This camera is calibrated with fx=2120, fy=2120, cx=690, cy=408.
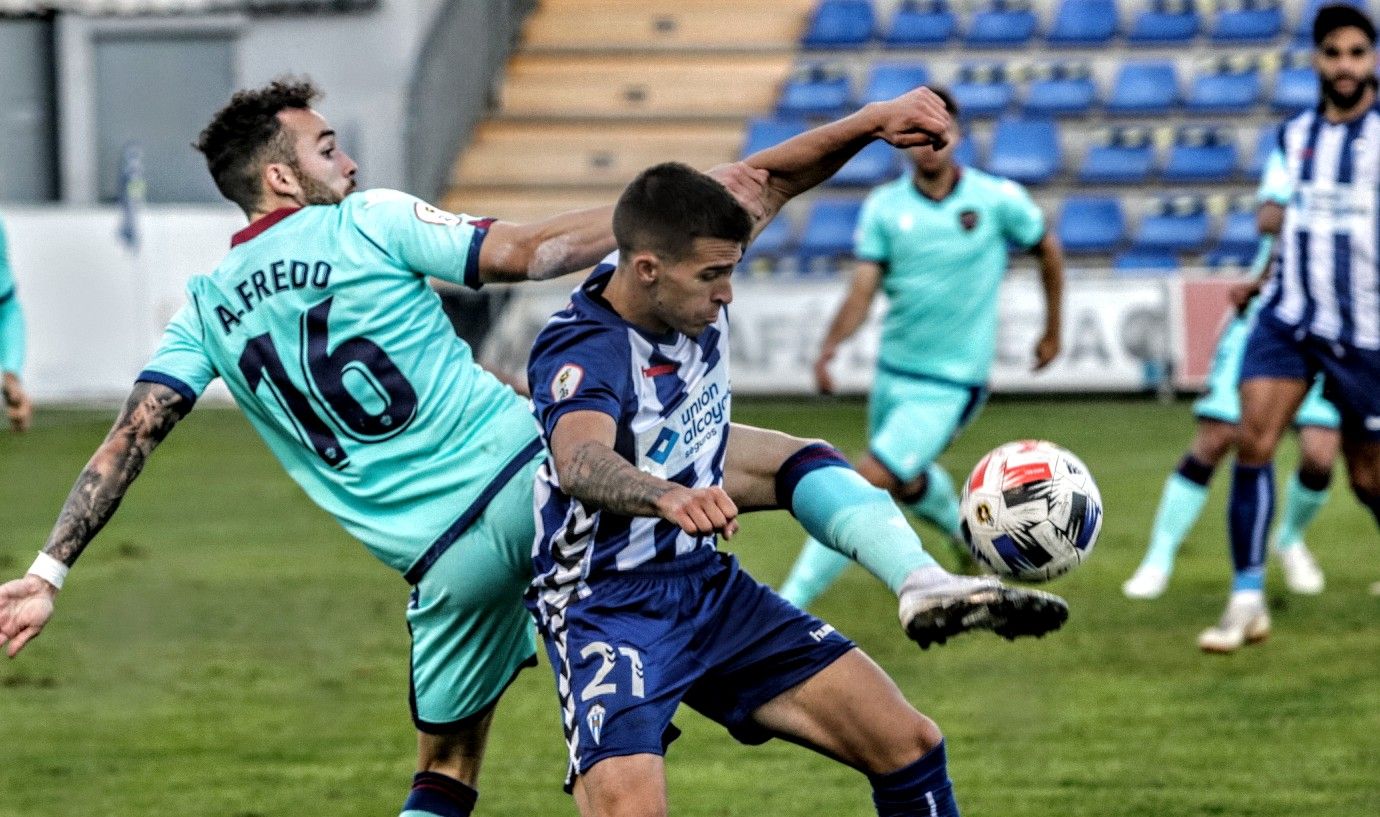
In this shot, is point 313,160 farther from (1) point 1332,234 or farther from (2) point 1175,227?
(2) point 1175,227

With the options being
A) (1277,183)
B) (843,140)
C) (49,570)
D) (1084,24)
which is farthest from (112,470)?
(1084,24)

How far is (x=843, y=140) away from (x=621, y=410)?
798 millimetres

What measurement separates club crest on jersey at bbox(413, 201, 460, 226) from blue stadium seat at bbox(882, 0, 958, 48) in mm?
19280

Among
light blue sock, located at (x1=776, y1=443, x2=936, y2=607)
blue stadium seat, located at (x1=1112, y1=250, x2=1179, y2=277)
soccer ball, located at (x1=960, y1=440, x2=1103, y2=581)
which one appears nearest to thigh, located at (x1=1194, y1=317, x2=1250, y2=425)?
soccer ball, located at (x1=960, y1=440, x2=1103, y2=581)

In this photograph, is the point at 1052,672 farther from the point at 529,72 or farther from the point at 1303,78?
the point at 529,72

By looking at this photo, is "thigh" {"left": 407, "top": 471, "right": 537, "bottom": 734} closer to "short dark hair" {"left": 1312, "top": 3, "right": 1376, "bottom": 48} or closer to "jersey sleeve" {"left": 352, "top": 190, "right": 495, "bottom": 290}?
"jersey sleeve" {"left": 352, "top": 190, "right": 495, "bottom": 290}

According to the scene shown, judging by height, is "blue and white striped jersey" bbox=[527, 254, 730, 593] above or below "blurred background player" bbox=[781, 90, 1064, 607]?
above

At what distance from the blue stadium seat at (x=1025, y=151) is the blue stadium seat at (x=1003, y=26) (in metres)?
1.43

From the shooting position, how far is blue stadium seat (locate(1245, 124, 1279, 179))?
21531 mm

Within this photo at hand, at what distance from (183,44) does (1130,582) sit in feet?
57.4

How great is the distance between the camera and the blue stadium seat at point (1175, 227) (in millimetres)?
21078

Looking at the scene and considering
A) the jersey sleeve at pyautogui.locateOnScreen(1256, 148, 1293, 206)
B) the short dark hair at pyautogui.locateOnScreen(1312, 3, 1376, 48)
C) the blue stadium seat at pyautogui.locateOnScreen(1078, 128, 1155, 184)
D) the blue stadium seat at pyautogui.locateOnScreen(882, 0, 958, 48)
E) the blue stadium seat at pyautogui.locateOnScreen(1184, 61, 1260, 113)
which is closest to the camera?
the short dark hair at pyautogui.locateOnScreen(1312, 3, 1376, 48)

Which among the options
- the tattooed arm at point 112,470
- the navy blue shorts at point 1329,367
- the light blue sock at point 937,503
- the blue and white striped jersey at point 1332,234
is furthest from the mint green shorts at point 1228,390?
the tattooed arm at point 112,470

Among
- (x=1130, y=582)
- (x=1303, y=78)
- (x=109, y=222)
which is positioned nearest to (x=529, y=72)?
(x=109, y=222)
